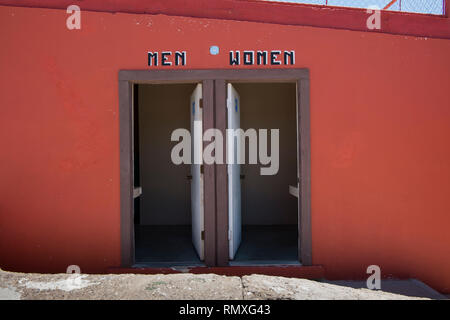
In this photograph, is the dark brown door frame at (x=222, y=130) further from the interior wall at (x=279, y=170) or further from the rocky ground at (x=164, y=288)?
the interior wall at (x=279, y=170)

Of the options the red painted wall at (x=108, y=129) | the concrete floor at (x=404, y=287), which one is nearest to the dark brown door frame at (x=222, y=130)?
the red painted wall at (x=108, y=129)

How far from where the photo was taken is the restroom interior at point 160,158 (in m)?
6.67

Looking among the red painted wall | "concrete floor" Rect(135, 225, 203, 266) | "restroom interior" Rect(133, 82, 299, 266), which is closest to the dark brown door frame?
the red painted wall

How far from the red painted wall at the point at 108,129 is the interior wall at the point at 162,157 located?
2520mm

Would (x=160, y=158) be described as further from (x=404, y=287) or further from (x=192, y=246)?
(x=404, y=287)

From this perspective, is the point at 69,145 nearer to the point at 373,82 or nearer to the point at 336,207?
the point at 336,207

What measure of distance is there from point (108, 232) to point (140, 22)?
89.8 inches

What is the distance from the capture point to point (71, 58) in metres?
4.16

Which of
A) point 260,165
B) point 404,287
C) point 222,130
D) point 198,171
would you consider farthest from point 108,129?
point 404,287

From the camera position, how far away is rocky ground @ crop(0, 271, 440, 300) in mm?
2889

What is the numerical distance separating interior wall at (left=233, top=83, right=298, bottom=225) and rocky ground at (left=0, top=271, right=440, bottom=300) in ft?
10.9

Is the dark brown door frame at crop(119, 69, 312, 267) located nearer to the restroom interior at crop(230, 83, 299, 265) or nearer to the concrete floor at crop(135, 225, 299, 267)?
the concrete floor at crop(135, 225, 299, 267)

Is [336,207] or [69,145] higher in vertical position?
[69,145]
